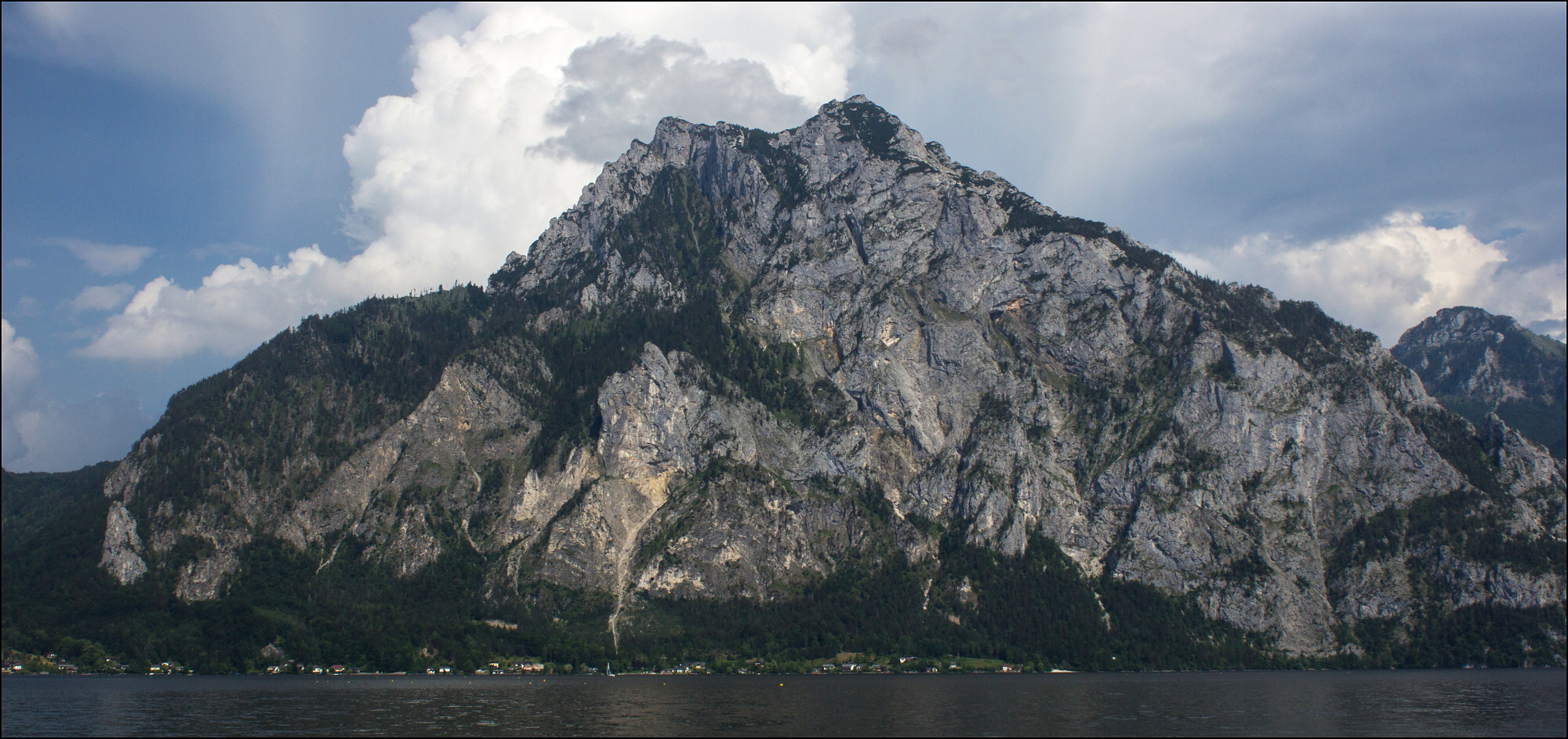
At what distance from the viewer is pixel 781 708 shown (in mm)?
126500

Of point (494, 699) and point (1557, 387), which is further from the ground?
point (1557, 387)

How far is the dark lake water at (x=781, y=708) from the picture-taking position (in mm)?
100312

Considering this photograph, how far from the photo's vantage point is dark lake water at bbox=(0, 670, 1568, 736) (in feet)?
329

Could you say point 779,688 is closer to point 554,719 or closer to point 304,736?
point 554,719

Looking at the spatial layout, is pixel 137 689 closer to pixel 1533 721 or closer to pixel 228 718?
pixel 228 718

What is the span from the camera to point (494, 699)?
141m

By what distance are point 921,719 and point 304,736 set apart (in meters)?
65.9

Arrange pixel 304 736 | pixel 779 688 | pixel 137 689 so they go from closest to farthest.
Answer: pixel 304 736
pixel 137 689
pixel 779 688

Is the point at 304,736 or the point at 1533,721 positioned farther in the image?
the point at 1533,721

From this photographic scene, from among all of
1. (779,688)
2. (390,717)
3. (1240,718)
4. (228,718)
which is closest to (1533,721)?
(1240,718)

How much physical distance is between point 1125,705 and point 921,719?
Result: 3775cm

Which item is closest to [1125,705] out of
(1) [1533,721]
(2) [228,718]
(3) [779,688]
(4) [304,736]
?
(1) [1533,721]

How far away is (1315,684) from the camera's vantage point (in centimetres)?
17750

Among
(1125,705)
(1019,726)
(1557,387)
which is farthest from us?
(1125,705)
